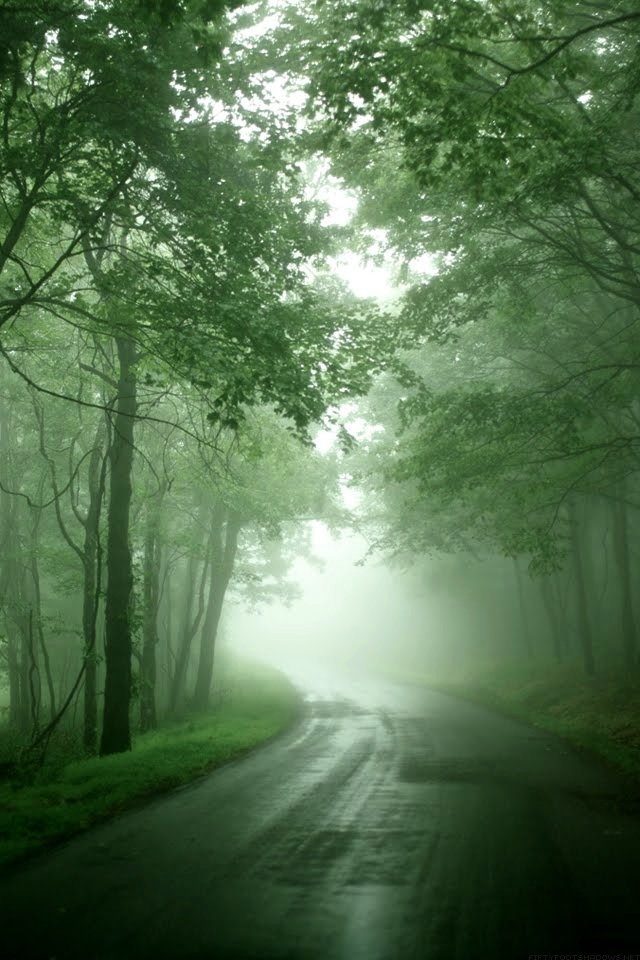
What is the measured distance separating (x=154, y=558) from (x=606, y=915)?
1809 cm

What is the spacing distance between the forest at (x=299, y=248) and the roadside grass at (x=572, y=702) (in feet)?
0.98

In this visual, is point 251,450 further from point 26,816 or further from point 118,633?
point 26,816

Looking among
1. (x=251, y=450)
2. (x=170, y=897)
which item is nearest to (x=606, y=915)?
(x=170, y=897)

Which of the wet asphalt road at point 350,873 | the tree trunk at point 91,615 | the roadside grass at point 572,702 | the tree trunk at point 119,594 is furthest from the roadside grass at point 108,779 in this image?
the roadside grass at point 572,702

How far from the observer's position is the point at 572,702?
767 inches

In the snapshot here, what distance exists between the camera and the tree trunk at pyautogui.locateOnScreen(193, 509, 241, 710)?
2322 centimetres

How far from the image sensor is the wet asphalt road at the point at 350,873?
4.86 meters

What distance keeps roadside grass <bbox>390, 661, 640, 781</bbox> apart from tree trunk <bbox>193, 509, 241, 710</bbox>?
369 inches

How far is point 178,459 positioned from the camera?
20.0m

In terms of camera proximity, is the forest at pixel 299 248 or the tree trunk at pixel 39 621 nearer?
the forest at pixel 299 248

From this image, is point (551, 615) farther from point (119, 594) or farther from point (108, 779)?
point (108, 779)

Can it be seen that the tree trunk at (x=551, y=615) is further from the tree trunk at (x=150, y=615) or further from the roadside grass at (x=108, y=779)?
the tree trunk at (x=150, y=615)

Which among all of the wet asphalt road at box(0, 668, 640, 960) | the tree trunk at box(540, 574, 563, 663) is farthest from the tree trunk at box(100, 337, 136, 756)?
the tree trunk at box(540, 574, 563, 663)

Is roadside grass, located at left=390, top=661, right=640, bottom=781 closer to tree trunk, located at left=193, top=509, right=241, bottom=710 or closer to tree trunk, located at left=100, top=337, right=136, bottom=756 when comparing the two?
tree trunk, located at left=100, top=337, right=136, bottom=756
